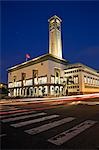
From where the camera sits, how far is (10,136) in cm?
473

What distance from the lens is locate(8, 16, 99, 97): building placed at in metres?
84.2

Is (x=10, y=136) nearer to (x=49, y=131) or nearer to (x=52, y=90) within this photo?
(x=49, y=131)

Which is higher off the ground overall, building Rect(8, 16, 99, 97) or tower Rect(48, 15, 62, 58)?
tower Rect(48, 15, 62, 58)

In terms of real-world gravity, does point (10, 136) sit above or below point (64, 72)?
below

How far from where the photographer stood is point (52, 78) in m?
86.5

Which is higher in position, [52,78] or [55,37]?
[55,37]

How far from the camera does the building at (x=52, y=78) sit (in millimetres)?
84188

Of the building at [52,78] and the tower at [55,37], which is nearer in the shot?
the building at [52,78]

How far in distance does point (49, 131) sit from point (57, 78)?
276 feet

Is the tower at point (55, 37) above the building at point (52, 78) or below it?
above

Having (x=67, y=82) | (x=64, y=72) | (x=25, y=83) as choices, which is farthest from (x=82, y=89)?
(x=25, y=83)

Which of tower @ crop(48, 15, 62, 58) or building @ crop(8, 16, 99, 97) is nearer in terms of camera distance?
building @ crop(8, 16, 99, 97)

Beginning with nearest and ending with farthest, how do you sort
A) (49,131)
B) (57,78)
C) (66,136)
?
(66,136), (49,131), (57,78)

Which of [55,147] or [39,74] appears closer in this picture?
[55,147]
